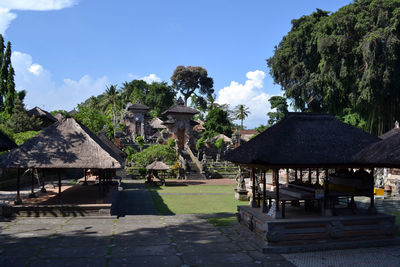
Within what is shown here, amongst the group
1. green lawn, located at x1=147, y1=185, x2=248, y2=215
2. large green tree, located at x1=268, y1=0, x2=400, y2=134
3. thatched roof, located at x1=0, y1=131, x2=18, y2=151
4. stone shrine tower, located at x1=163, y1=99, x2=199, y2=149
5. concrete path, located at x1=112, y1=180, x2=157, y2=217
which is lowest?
green lawn, located at x1=147, y1=185, x2=248, y2=215

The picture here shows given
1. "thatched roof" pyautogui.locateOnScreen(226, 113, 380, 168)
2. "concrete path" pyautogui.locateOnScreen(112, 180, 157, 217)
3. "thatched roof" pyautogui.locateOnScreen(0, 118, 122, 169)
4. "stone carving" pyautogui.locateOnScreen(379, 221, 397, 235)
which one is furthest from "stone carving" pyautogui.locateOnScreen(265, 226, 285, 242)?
"concrete path" pyautogui.locateOnScreen(112, 180, 157, 217)

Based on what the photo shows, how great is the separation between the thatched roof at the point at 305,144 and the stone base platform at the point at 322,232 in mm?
1627

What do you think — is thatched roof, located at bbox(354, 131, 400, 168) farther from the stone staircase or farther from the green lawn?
the stone staircase

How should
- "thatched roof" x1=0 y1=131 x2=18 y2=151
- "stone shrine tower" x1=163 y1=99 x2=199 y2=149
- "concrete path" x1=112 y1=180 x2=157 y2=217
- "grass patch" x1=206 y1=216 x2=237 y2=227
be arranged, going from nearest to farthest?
"thatched roof" x1=0 y1=131 x2=18 y2=151 → "grass patch" x1=206 y1=216 x2=237 y2=227 → "concrete path" x1=112 y1=180 x2=157 y2=217 → "stone shrine tower" x1=163 y1=99 x2=199 y2=149

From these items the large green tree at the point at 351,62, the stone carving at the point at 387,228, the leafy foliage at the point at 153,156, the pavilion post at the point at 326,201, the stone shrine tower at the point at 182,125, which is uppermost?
the large green tree at the point at 351,62

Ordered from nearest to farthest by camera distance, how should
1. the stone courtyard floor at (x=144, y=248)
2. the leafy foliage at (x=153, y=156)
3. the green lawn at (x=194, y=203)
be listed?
the stone courtyard floor at (x=144, y=248) < the green lawn at (x=194, y=203) < the leafy foliage at (x=153, y=156)

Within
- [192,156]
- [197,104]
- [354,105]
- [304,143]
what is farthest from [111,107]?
[304,143]

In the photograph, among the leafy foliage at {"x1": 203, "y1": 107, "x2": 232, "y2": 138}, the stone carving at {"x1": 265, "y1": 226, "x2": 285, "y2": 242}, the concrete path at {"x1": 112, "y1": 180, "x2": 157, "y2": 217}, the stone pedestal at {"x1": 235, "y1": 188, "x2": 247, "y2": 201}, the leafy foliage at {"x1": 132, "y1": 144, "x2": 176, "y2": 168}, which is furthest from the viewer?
the leafy foliage at {"x1": 203, "y1": 107, "x2": 232, "y2": 138}

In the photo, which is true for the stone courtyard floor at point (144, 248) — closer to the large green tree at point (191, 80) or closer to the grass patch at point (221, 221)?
the grass patch at point (221, 221)

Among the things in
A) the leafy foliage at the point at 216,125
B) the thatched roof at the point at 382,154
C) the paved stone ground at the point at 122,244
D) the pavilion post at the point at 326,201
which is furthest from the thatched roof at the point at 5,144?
the leafy foliage at the point at 216,125

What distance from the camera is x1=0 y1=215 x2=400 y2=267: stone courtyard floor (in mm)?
8289

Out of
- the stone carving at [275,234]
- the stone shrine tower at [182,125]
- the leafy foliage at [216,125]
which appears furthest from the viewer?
the leafy foliage at [216,125]

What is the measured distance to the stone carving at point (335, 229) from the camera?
969 centimetres

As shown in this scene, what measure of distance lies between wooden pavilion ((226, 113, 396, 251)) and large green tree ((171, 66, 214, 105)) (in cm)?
6892
